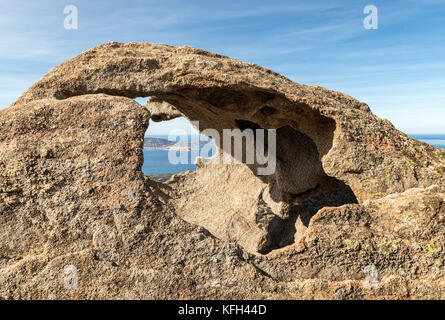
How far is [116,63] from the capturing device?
635 centimetres

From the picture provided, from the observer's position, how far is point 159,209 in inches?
196

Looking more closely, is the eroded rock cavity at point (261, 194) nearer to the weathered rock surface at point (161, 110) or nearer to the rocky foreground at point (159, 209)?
the weathered rock surface at point (161, 110)

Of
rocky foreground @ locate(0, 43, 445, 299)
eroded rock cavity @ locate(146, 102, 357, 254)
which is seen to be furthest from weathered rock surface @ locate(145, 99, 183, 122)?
rocky foreground @ locate(0, 43, 445, 299)

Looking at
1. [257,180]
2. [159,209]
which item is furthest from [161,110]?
[159,209]

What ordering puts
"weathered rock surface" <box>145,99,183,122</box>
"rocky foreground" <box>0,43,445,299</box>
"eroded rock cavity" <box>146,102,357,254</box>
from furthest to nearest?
1. "weathered rock surface" <box>145,99,183,122</box>
2. "eroded rock cavity" <box>146,102,357,254</box>
3. "rocky foreground" <box>0,43,445,299</box>

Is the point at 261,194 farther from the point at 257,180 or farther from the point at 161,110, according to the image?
the point at 161,110

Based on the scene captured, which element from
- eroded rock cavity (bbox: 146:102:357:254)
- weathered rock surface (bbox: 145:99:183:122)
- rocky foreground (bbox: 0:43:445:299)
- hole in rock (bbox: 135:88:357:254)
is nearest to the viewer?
rocky foreground (bbox: 0:43:445:299)

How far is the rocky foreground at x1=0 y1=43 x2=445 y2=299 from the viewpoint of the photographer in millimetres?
4738

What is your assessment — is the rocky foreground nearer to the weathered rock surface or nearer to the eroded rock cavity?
the eroded rock cavity

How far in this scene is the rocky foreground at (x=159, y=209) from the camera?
474cm

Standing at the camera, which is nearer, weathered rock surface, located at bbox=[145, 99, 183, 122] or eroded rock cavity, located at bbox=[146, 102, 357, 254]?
eroded rock cavity, located at bbox=[146, 102, 357, 254]
